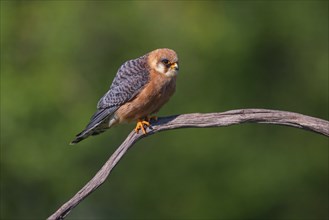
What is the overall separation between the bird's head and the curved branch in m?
0.67

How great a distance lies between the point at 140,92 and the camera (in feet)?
23.6

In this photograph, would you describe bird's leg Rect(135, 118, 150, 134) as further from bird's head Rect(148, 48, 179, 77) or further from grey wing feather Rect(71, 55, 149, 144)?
bird's head Rect(148, 48, 179, 77)

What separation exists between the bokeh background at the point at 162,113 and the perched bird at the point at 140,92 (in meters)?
5.11

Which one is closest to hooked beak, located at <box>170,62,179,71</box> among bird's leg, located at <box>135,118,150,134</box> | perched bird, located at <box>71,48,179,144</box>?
perched bird, located at <box>71,48,179,144</box>

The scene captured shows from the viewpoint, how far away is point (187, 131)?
511 inches

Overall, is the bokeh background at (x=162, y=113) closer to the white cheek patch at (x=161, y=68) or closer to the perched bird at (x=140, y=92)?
the perched bird at (x=140, y=92)

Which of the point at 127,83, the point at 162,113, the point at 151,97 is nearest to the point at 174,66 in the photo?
the point at 151,97

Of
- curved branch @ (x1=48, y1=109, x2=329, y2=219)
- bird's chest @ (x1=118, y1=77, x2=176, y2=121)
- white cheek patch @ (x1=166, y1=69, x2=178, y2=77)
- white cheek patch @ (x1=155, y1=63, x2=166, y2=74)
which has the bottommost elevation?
curved branch @ (x1=48, y1=109, x2=329, y2=219)

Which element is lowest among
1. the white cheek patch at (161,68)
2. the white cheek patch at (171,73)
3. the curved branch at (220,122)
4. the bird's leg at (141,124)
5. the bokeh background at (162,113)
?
the curved branch at (220,122)

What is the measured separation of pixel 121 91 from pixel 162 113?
534cm

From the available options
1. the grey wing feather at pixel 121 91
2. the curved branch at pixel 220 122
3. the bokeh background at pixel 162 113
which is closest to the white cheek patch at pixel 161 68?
the grey wing feather at pixel 121 91

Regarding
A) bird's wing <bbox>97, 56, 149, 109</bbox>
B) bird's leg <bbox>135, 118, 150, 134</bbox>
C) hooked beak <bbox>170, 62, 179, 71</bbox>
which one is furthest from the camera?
bird's wing <bbox>97, 56, 149, 109</bbox>

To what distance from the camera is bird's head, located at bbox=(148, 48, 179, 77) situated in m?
7.14

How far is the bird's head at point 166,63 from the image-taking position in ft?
23.4
